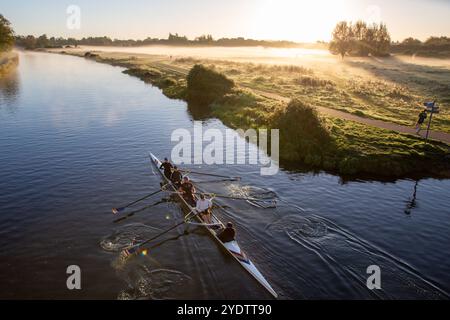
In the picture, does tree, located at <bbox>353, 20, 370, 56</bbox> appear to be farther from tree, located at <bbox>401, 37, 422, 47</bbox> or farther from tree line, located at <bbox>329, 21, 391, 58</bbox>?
tree, located at <bbox>401, 37, 422, 47</bbox>

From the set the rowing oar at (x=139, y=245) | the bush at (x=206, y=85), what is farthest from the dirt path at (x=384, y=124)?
the rowing oar at (x=139, y=245)

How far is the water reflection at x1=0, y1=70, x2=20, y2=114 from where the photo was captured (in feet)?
199

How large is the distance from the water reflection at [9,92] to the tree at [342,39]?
129528 mm

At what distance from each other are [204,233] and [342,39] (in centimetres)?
15776

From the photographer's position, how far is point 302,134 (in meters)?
40.0

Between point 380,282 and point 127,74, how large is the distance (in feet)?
374

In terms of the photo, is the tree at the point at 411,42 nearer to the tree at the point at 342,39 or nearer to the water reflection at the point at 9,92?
the tree at the point at 342,39

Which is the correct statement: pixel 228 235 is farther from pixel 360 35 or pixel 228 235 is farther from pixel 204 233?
pixel 360 35

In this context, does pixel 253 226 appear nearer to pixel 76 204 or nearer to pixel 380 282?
pixel 380 282

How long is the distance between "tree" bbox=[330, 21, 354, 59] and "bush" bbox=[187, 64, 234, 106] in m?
106

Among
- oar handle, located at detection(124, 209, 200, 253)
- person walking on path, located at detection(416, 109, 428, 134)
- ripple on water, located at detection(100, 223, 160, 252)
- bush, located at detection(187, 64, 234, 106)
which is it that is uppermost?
bush, located at detection(187, 64, 234, 106)

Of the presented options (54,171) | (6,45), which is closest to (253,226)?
(54,171)

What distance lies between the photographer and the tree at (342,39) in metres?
158

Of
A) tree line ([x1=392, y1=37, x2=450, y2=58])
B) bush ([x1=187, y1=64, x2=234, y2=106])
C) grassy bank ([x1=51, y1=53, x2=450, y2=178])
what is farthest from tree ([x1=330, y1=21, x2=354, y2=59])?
grassy bank ([x1=51, y1=53, x2=450, y2=178])
